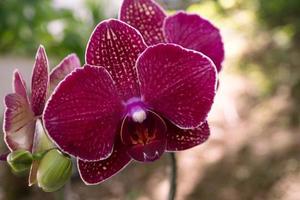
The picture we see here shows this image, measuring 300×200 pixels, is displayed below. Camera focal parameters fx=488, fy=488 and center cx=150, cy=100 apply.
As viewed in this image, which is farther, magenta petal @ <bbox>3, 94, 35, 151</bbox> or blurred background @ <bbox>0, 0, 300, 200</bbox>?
blurred background @ <bbox>0, 0, 300, 200</bbox>

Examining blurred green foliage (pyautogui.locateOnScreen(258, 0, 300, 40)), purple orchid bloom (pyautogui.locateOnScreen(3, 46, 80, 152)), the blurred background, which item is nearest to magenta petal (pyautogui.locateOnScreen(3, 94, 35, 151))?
purple orchid bloom (pyautogui.locateOnScreen(3, 46, 80, 152))

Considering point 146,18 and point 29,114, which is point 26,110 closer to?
point 29,114

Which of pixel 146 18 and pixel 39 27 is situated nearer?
pixel 146 18

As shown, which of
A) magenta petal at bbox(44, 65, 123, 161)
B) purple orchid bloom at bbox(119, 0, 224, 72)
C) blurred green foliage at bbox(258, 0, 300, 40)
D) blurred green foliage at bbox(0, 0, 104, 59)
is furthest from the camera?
blurred green foliage at bbox(258, 0, 300, 40)

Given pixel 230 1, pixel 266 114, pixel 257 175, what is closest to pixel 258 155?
pixel 257 175

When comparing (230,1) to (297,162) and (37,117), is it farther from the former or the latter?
(37,117)

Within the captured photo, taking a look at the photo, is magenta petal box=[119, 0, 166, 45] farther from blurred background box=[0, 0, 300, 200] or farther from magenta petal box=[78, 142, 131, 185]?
blurred background box=[0, 0, 300, 200]

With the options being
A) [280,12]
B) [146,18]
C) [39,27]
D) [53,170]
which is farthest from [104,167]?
[280,12]
